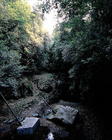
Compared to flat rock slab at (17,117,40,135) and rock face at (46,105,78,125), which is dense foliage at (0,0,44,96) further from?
rock face at (46,105,78,125)

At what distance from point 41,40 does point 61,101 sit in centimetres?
764

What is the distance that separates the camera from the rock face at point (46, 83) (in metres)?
9.85

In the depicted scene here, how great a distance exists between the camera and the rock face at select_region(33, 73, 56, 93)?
9.85 m

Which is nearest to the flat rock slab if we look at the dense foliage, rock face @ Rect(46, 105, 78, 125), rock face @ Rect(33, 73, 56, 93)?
rock face @ Rect(46, 105, 78, 125)

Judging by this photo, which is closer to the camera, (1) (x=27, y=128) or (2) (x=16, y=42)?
(1) (x=27, y=128)

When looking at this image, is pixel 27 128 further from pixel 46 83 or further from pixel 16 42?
pixel 16 42

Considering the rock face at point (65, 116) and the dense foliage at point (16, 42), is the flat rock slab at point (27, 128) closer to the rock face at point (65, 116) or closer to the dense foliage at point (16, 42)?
the rock face at point (65, 116)

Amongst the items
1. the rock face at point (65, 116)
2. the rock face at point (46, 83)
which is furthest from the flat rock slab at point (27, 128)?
the rock face at point (46, 83)

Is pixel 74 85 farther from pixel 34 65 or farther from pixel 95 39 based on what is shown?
pixel 34 65

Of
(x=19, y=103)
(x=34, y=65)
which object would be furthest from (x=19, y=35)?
(x=19, y=103)

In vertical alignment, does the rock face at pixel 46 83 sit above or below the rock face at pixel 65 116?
above

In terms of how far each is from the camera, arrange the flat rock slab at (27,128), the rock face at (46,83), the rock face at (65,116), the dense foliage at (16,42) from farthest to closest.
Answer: the rock face at (46,83), the dense foliage at (16,42), the rock face at (65,116), the flat rock slab at (27,128)

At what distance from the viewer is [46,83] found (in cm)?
1047

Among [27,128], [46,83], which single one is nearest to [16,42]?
[46,83]
